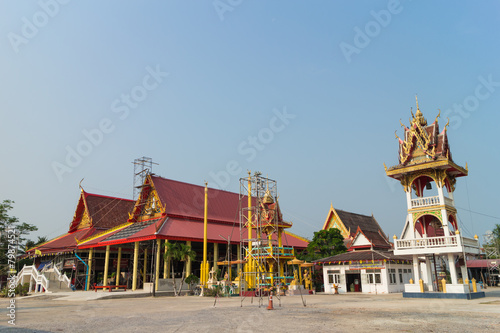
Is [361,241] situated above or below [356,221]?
below

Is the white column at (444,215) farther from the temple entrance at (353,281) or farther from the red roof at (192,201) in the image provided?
the red roof at (192,201)

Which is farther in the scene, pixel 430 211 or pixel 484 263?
pixel 484 263

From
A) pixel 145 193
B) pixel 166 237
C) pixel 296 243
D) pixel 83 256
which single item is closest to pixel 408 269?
pixel 296 243

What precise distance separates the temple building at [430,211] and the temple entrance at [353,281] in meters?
8.26

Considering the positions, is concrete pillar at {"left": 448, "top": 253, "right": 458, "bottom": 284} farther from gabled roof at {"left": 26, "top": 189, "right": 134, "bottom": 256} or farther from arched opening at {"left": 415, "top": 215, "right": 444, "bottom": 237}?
gabled roof at {"left": 26, "top": 189, "right": 134, "bottom": 256}

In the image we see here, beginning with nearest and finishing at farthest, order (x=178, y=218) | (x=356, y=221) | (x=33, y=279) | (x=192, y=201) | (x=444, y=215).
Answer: (x=444, y=215) → (x=178, y=218) → (x=33, y=279) → (x=192, y=201) → (x=356, y=221)

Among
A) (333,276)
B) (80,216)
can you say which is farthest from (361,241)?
(80,216)

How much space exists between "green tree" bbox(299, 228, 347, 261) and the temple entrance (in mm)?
3696

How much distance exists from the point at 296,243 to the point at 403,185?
19134 millimetres

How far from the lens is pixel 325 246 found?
36094 millimetres

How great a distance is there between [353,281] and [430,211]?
41.0ft

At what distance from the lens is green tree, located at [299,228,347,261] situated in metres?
35.9

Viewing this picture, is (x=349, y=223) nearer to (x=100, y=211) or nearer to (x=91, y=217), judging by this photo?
(x=100, y=211)

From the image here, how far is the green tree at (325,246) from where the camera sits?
3590 cm
